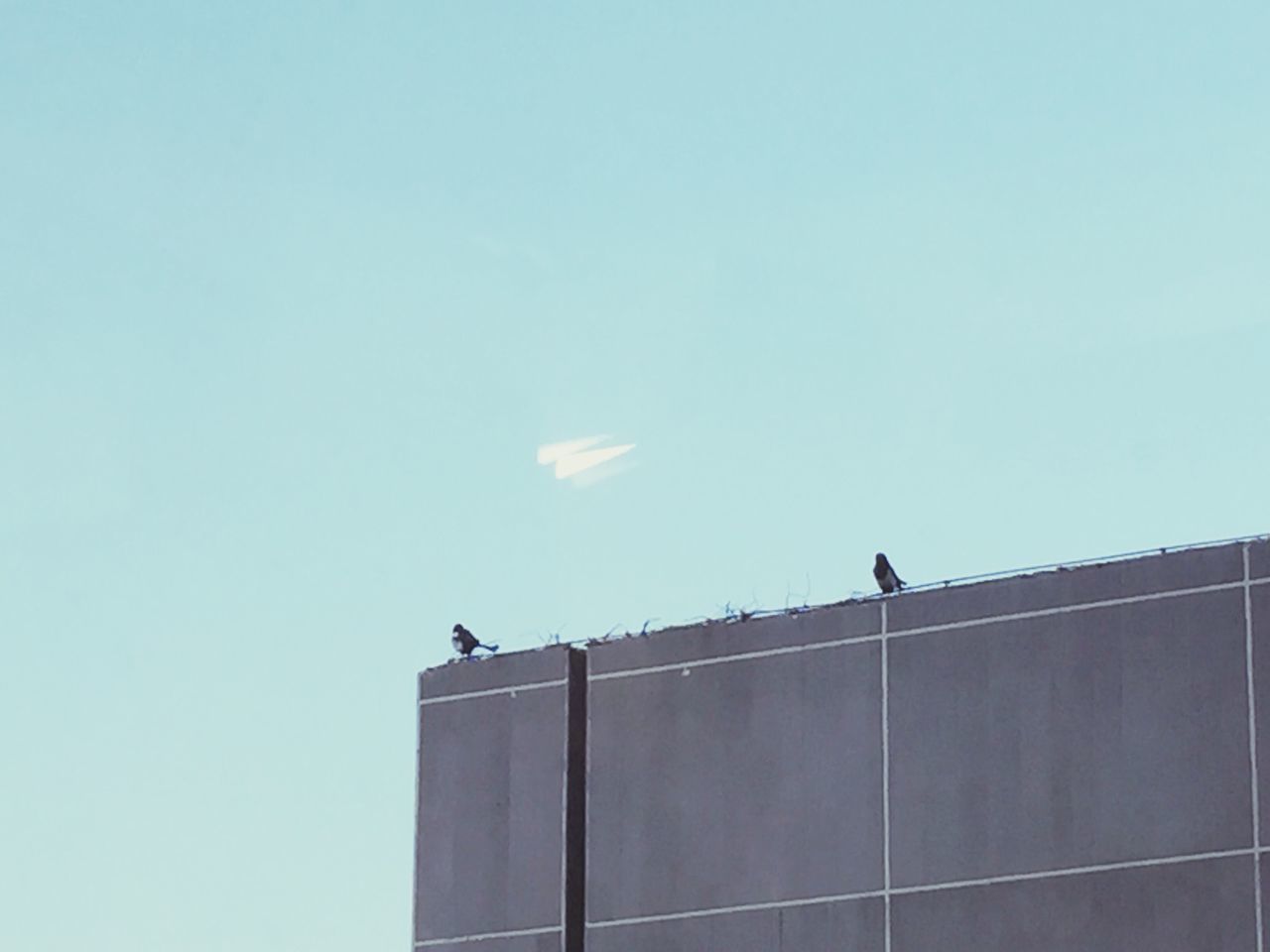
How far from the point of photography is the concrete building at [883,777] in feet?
125

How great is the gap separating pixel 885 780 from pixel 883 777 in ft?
0.17

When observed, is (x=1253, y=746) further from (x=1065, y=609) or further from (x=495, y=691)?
(x=495, y=691)

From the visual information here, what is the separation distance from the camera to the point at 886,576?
135ft

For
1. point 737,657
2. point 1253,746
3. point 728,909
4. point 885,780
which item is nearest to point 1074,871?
point 1253,746

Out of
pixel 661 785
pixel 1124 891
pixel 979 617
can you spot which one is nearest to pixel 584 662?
pixel 661 785

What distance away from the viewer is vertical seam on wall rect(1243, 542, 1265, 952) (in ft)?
122

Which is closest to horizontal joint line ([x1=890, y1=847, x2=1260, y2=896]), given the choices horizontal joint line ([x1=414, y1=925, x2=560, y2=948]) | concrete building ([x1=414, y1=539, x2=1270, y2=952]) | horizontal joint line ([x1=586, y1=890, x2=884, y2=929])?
concrete building ([x1=414, y1=539, x2=1270, y2=952])

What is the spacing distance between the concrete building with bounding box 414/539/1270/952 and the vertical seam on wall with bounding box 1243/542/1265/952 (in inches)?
1.1

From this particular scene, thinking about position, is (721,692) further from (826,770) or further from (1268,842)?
(1268,842)

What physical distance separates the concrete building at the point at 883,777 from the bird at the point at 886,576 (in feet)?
0.91

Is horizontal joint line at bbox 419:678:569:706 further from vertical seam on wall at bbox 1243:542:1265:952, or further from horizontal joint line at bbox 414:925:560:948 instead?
vertical seam on wall at bbox 1243:542:1265:952

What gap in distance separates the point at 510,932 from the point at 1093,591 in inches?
375

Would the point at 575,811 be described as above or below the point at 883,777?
below

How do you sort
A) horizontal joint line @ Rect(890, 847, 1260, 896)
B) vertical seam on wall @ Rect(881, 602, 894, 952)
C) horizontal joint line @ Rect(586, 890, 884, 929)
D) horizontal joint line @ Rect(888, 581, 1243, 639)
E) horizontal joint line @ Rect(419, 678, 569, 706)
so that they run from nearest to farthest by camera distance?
1. horizontal joint line @ Rect(890, 847, 1260, 896)
2. horizontal joint line @ Rect(888, 581, 1243, 639)
3. vertical seam on wall @ Rect(881, 602, 894, 952)
4. horizontal joint line @ Rect(586, 890, 884, 929)
5. horizontal joint line @ Rect(419, 678, 569, 706)
